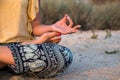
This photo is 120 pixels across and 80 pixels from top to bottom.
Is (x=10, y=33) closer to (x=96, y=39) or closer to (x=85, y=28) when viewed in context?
(x=96, y=39)

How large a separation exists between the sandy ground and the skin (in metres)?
0.35

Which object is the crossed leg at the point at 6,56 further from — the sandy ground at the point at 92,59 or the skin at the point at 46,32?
the sandy ground at the point at 92,59

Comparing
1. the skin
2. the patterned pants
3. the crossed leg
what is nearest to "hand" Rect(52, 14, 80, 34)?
Result: the skin

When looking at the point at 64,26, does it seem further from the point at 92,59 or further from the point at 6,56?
the point at 92,59

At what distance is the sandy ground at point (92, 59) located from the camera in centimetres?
441

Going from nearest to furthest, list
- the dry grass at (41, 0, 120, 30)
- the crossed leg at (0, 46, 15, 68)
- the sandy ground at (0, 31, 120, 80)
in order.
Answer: the crossed leg at (0, 46, 15, 68) < the sandy ground at (0, 31, 120, 80) < the dry grass at (41, 0, 120, 30)

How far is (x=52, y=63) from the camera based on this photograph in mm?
3891

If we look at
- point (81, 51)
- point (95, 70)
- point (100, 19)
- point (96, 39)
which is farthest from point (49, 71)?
point (100, 19)

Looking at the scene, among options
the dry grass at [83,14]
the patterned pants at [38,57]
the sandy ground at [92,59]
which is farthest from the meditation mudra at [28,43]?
the dry grass at [83,14]

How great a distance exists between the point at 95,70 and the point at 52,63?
935mm

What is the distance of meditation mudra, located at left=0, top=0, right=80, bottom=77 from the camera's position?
3.81m

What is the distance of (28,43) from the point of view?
3.95 m

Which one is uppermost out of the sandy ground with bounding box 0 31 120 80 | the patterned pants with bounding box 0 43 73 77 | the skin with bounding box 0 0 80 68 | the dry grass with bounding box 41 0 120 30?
the skin with bounding box 0 0 80 68

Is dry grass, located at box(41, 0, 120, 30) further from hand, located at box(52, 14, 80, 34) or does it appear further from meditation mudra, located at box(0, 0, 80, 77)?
hand, located at box(52, 14, 80, 34)
